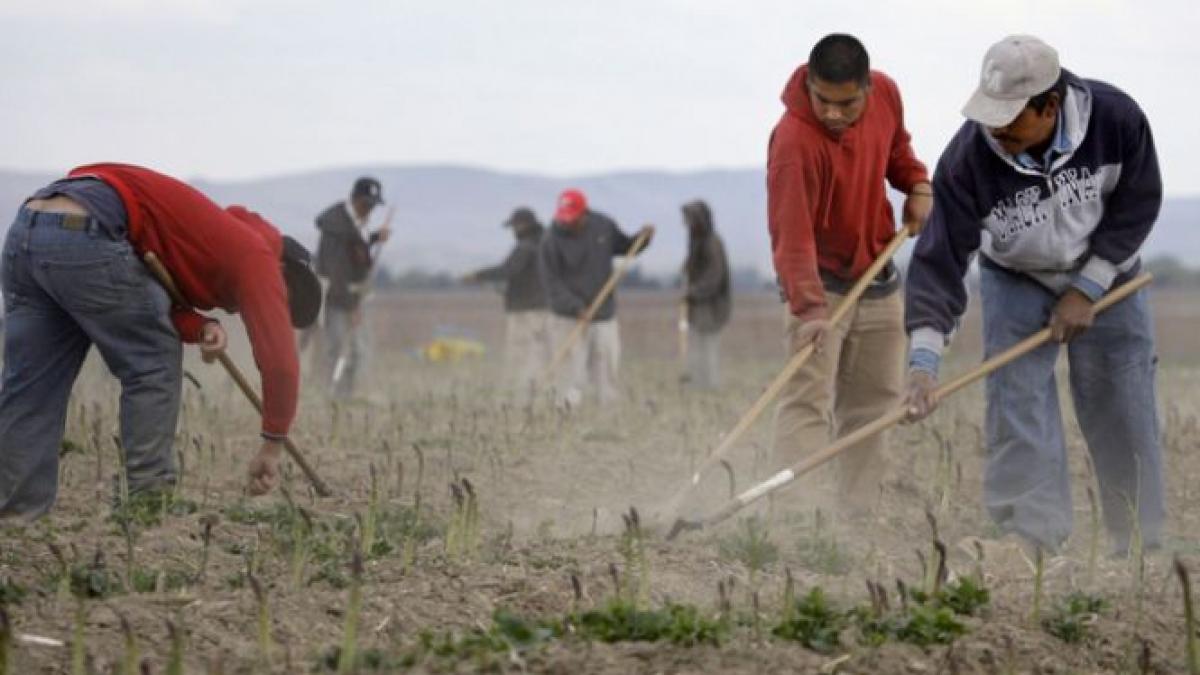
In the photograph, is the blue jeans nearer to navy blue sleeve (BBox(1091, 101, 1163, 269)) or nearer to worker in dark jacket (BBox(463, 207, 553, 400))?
navy blue sleeve (BBox(1091, 101, 1163, 269))

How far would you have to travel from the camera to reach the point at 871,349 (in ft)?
27.7

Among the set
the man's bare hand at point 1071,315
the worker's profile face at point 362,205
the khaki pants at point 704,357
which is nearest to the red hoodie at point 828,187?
the man's bare hand at point 1071,315

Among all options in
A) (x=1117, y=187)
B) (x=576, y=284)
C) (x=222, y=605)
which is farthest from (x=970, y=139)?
(x=576, y=284)

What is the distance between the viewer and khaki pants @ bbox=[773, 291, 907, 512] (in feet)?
27.3

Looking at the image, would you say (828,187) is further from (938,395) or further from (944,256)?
(938,395)

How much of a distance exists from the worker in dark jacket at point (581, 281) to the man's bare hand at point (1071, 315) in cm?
904

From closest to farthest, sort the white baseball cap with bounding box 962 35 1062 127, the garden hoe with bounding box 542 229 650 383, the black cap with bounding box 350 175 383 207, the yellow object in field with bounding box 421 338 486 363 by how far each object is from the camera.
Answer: the white baseball cap with bounding box 962 35 1062 127, the garden hoe with bounding box 542 229 650 383, the black cap with bounding box 350 175 383 207, the yellow object in field with bounding box 421 338 486 363

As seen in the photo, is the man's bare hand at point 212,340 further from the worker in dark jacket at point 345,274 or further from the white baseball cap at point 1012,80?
the worker in dark jacket at point 345,274

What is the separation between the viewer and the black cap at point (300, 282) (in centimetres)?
758

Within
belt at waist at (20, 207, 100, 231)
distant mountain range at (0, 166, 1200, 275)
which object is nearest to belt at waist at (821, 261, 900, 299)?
belt at waist at (20, 207, 100, 231)

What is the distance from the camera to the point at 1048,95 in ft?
22.2

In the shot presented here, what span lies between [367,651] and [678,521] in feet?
8.08

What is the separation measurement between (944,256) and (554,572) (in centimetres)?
198

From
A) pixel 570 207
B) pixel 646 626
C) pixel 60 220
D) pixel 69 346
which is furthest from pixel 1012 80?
pixel 570 207
